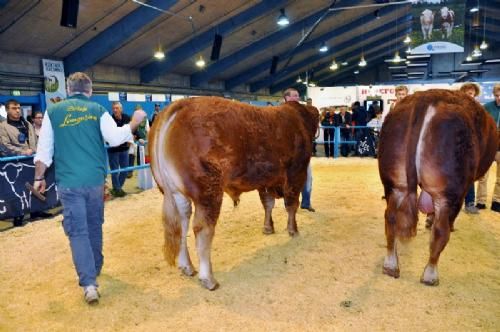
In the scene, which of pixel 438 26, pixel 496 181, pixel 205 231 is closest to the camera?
pixel 205 231

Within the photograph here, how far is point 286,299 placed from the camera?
3.03m

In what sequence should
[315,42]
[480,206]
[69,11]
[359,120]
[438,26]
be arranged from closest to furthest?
[480,206] < [69,11] < [438,26] < [359,120] < [315,42]

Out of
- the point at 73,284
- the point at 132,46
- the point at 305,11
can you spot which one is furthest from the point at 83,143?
the point at 305,11

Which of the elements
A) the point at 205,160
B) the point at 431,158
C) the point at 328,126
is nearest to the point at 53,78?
the point at 328,126

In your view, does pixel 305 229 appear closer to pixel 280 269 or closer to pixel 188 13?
pixel 280 269

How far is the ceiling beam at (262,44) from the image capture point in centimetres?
1711

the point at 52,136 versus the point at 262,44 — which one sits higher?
the point at 262,44

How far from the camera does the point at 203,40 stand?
15.5 meters

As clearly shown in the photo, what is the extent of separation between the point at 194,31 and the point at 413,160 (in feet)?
43.2

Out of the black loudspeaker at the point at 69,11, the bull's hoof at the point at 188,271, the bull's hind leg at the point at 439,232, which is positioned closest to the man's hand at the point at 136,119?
the bull's hoof at the point at 188,271

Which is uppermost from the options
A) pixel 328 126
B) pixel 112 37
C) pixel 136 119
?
pixel 112 37

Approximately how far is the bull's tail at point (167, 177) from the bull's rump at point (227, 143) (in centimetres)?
1

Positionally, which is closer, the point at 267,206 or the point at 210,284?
the point at 210,284

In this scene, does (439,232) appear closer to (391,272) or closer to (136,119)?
(391,272)
